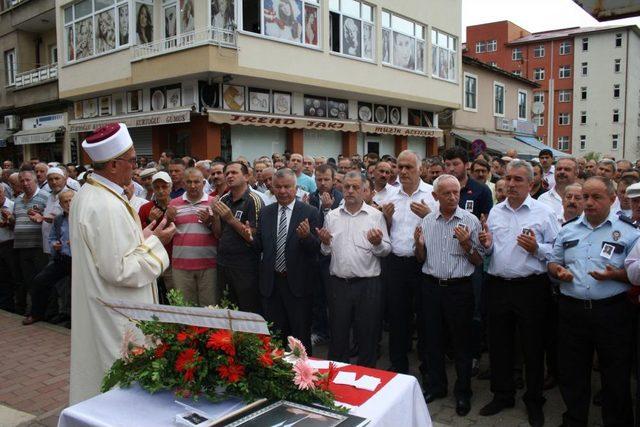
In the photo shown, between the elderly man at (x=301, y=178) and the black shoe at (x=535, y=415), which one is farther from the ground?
the elderly man at (x=301, y=178)

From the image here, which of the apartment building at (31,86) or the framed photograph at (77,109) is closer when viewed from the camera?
the framed photograph at (77,109)

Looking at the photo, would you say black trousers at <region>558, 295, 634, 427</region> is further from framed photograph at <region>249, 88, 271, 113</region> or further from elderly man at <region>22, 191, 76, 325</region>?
framed photograph at <region>249, 88, 271, 113</region>

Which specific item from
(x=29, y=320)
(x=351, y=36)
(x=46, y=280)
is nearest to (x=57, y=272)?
(x=46, y=280)

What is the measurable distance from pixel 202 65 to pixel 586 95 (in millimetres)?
56241

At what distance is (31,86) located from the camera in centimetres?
2375

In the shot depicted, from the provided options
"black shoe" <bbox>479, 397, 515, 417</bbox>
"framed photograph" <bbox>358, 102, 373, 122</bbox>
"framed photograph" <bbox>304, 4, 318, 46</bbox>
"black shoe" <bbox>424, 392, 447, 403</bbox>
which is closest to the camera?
"black shoe" <bbox>479, 397, 515, 417</bbox>

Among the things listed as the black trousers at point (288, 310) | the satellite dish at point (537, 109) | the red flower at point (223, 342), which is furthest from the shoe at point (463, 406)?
the satellite dish at point (537, 109)

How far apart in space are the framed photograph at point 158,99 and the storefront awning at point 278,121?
7.81ft

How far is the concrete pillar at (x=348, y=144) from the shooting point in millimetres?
21266

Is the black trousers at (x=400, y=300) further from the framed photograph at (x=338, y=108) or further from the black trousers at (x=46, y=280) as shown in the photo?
the framed photograph at (x=338, y=108)

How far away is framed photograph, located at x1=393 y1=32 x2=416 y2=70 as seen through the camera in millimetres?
21984

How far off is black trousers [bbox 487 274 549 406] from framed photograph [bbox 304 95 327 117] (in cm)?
1519

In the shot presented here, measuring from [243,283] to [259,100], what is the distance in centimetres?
1270

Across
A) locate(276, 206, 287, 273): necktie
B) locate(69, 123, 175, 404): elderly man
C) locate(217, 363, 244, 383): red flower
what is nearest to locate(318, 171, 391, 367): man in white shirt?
locate(276, 206, 287, 273): necktie
